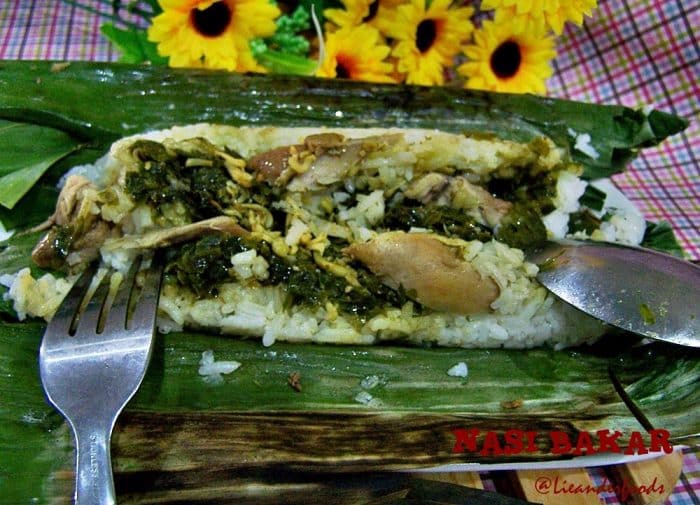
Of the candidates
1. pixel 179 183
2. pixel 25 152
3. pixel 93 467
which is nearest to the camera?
pixel 93 467

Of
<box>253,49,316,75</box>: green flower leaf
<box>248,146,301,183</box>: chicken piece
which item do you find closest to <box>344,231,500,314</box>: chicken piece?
<box>248,146,301,183</box>: chicken piece

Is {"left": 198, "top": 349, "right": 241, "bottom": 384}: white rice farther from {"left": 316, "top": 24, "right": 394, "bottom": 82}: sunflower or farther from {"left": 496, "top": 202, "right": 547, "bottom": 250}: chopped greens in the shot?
{"left": 316, "top": 24, "right": 394, "bottom": 82}: sunflower

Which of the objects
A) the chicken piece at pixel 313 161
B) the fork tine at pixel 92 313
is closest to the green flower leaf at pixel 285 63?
the chicken piece at pixel 313 161

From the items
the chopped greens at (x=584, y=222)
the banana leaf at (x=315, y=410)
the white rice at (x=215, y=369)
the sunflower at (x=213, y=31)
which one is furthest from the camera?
the sunflower at (x=213, y=31)

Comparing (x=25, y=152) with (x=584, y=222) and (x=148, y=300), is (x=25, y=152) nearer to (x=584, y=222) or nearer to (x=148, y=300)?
(x=148, y=300)

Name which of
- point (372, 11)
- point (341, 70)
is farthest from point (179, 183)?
point (372, 11)

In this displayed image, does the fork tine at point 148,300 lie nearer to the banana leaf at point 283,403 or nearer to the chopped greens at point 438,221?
the banana leaf at point 283,403
